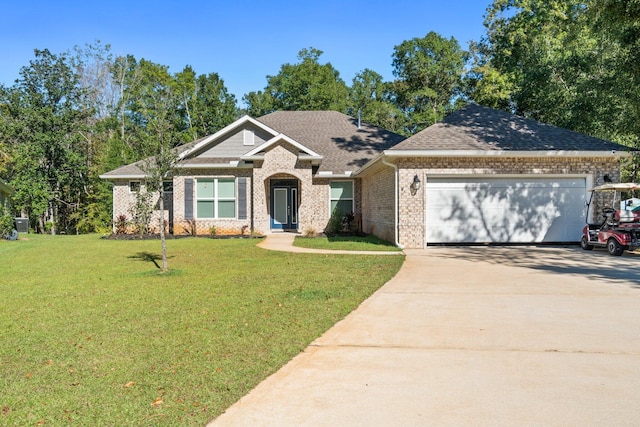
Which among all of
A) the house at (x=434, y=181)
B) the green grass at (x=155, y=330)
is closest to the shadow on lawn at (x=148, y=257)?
the green grass at (x=155, y=330)

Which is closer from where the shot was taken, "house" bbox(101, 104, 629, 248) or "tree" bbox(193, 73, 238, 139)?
"house" bbox(101, 104, 629, 248)

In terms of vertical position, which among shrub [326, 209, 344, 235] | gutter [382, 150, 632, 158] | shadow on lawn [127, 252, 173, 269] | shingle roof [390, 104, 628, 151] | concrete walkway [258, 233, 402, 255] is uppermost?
shingle roof [390, 104, 628, 151]

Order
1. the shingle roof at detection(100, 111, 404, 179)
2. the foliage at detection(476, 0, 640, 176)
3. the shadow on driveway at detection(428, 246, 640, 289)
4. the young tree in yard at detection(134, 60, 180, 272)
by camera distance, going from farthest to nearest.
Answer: the shingle roof at detection(100, 111, 404, 179) → the foliage at detection(476, 0, 640, 176) → the young tree in yard at detection(134, 60, 180, 272) → the shadow on driveway at detection(428, 246, 640, 289)

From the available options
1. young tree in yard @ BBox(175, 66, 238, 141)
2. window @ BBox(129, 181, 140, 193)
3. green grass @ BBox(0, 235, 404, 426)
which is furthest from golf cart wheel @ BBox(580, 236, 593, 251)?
young tree in yard @ BBox(175, 66, 238, 141)

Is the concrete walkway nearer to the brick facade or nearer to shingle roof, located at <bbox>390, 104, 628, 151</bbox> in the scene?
the brick facade

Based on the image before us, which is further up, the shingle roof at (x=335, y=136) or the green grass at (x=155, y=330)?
the shingle roof at (x=335, y=136)

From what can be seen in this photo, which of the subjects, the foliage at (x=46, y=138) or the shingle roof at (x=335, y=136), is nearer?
the shingle roof at (x=335, y=136)

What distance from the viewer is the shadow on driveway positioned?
9930mm

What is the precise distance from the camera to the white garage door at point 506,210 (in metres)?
15.7

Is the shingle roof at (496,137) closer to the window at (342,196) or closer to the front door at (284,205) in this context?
the window at (342,196)

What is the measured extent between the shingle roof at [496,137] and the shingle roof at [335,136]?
20.4 ft

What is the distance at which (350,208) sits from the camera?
2214 centimetres

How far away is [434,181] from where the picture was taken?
51.2 ft

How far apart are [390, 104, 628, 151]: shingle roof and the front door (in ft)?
28.1
